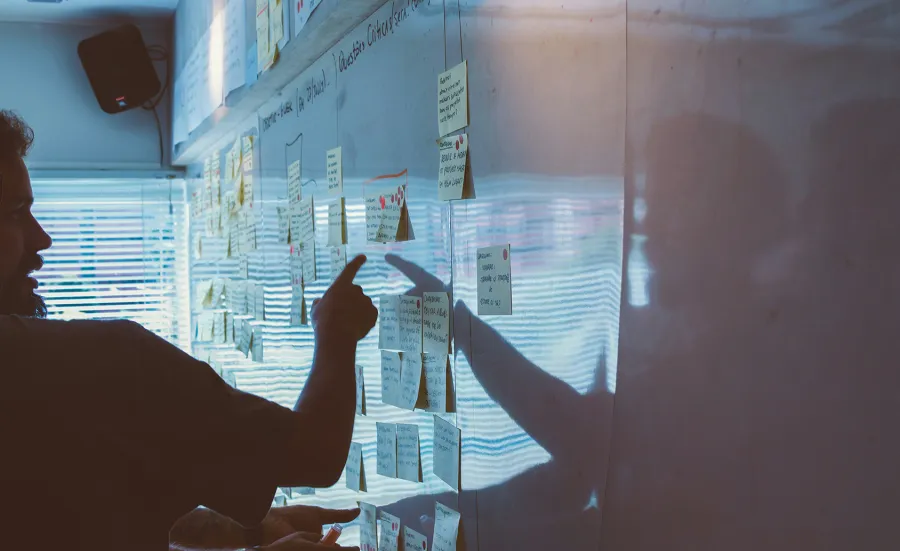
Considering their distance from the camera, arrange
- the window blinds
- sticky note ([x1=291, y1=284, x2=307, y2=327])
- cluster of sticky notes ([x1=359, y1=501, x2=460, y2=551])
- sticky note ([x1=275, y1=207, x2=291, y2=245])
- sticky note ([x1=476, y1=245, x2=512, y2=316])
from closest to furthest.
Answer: sticky note ([x1=476, y1=245, x2=512, y2=316])
cluster of sticky notes ([x1=359, y1=501, x2=460, y2=551])
sticky note ([x1=291, y1=284, x2=307, y2=327])
sticky note ([x1=275, y1=207, x2=291, y2=245])
the window blinds

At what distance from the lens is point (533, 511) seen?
975mm

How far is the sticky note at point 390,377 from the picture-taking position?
4.50ft

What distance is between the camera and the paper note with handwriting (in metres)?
1.20

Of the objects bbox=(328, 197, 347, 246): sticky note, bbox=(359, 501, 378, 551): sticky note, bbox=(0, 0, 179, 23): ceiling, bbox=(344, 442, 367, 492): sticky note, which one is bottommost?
bbox=(359, 501, 378, 551): sticky note

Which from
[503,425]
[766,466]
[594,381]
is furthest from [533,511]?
[766,466]

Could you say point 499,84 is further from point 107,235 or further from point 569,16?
point 107,235

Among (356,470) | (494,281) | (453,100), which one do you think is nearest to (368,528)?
(356,470)

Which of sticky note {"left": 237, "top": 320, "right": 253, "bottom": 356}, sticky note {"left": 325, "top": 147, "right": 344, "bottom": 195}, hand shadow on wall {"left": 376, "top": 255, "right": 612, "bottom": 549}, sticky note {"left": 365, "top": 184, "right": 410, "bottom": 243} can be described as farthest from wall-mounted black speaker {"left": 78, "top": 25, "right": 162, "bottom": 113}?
hand shadow on wall {"left": 376, "top": 255, "right": 612, "bottom": 549}

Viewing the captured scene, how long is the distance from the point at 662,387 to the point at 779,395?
0.45 feet

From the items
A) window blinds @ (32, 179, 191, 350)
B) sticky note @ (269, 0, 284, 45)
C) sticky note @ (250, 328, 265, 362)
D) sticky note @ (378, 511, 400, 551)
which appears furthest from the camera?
window blinds @ (32, 179, 191, 350)

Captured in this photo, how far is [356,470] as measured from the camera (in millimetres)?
→ 1595

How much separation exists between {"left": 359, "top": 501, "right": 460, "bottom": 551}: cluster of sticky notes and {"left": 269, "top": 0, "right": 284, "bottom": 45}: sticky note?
0.93 m

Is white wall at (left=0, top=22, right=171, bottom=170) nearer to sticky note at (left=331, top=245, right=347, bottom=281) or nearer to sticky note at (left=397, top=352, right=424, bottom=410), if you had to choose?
sticky note at (left=331, top=245, right=347, bottom=281)

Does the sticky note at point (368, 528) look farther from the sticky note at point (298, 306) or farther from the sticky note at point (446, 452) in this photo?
the sticky note at point (298, 306)
